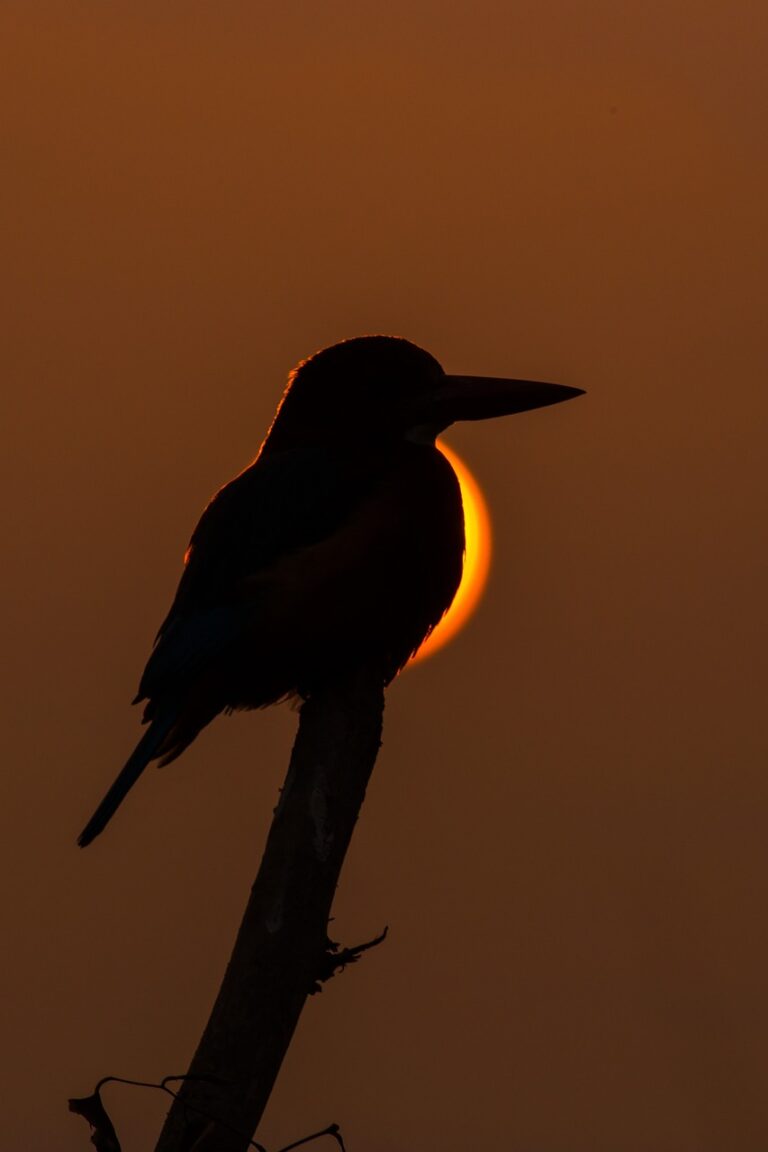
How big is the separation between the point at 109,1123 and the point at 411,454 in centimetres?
323

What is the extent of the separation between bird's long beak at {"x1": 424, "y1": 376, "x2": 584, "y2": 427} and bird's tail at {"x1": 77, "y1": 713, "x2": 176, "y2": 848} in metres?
1.58

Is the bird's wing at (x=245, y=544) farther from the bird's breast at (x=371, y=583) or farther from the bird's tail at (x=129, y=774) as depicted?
the bird's tail at (x=129, y=774)

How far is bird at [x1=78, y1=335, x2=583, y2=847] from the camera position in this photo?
17.1ft

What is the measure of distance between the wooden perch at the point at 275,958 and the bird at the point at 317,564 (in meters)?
1.04

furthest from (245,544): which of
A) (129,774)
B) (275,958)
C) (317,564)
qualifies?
(275,958)

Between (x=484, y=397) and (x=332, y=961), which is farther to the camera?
(x=484, y=397)

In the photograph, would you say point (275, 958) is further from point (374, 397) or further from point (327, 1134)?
point (374, 397)

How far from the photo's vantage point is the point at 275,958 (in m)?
3.25

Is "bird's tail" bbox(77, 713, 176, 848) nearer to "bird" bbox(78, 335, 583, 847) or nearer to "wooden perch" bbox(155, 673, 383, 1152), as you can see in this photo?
"bird" bbox(78, 335, 583, 847)

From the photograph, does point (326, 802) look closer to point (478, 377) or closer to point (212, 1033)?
point (212, 1033)

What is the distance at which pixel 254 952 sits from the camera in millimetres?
3258

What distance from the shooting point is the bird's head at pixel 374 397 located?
19.5 feet

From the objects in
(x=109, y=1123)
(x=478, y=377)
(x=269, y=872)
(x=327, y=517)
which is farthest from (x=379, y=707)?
(x=478, y=377)

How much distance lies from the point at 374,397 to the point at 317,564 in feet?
3.03
